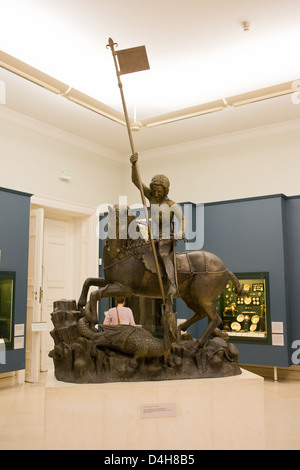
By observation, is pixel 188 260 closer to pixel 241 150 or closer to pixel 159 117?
pixel 159 117

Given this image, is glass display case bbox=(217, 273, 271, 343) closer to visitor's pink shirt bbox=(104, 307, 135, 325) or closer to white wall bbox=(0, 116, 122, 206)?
visitor's pink shirt bbox=(104, 307, 135, 325)

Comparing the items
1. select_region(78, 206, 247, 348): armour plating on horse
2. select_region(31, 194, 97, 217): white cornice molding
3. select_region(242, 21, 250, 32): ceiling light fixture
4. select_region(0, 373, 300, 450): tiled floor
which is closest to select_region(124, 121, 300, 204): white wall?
select_region(31, 194, 97, 217): white cornice molding

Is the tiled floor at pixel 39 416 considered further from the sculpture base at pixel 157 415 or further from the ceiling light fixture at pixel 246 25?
the ceiling light fixture at pixel 246 25

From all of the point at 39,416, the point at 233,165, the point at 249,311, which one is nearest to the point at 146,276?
the point at 39,416

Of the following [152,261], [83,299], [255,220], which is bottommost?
[83,299]

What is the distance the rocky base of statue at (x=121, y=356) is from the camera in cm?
412

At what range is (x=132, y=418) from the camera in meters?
3.96

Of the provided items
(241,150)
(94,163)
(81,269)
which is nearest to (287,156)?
(241,150)

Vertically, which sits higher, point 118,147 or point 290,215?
point 118,147

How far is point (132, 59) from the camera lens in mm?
4062

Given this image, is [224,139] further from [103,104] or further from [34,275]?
[34,275]

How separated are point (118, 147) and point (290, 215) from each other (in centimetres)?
436

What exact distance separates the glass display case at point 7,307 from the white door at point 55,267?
1.71m

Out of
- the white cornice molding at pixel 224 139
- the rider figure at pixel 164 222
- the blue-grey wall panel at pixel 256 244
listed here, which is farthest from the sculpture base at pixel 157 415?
the white cornice molding at pixel 224 139
